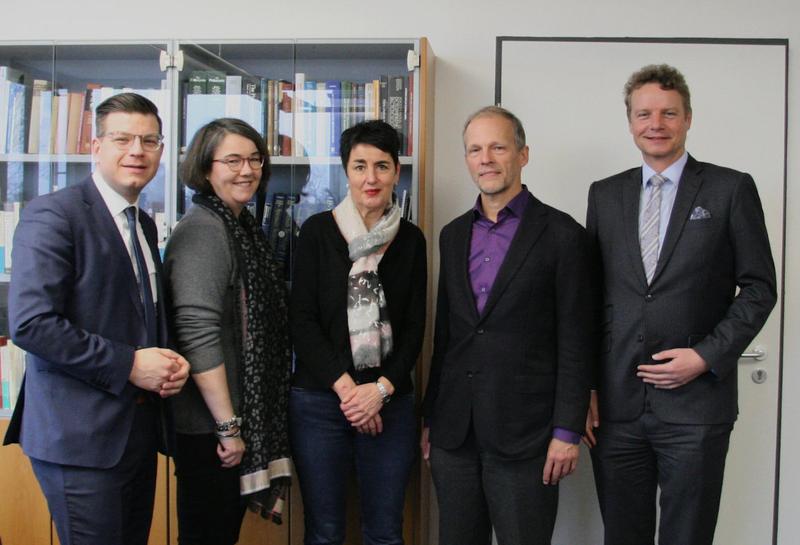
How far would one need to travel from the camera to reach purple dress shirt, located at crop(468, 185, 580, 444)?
6.93 ft

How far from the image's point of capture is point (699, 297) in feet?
6.64

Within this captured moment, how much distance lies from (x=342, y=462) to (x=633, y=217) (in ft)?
3.90

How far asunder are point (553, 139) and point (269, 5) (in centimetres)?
133

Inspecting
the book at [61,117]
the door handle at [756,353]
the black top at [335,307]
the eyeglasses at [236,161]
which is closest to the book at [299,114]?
the black top at [335,307]

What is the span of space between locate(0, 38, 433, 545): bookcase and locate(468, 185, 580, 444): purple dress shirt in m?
0.55

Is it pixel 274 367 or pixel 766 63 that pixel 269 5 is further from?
pixel 766 63

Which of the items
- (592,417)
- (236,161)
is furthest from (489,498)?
(236,161)

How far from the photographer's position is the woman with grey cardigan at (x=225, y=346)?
1947mm

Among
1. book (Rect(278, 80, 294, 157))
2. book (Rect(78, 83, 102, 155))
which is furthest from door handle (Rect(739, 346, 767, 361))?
book (Rect(78, 83, 102, 155))

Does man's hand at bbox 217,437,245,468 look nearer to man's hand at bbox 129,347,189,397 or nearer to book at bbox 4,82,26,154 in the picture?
man's hand at bbox 129,347,189,397

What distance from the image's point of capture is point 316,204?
279 cm

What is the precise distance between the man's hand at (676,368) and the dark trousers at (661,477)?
0.37 feet

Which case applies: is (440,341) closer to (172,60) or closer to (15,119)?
(172,60)

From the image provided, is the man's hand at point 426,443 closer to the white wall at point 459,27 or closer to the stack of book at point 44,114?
the white wall at point 459,27
